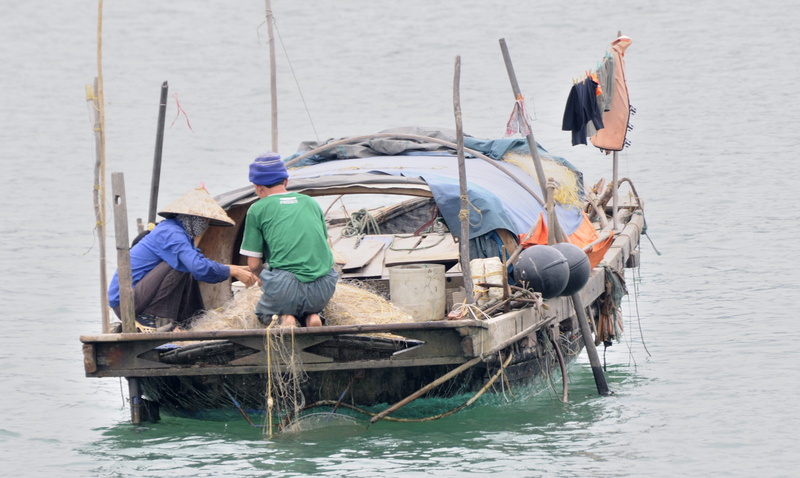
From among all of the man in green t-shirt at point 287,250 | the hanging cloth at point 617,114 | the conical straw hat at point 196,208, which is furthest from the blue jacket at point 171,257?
the hanging cloth at point 617,114

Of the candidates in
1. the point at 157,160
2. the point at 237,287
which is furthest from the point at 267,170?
the point at 237,287

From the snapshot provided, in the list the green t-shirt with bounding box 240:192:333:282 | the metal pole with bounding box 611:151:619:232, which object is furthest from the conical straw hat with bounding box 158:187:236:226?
the metal pole with bounding box 611:151:619:232

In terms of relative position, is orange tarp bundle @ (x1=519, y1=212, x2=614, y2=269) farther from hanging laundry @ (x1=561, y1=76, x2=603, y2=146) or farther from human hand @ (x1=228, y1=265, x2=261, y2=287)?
human hand @ (x1=228, y1=265, x2=261, y2=287)

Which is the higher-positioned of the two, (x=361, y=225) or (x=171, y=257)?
(x=361, y=225)

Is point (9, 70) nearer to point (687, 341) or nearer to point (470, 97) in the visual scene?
point (470, 97)

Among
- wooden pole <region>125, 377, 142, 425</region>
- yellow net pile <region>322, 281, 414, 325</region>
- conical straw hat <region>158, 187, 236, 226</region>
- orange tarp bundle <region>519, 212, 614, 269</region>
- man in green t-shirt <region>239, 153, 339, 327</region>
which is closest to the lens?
man in green t-shirt <region>239, 153, 339, 327</region>

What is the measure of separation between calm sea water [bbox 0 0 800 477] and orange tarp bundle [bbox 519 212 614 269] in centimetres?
127

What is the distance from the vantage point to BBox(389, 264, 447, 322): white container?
9.38m

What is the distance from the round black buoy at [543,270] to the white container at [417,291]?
66 centimetres

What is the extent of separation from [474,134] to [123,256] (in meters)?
17.4

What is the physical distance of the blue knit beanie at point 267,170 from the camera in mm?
8969

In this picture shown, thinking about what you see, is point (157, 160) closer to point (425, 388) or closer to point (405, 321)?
point (405, 321)

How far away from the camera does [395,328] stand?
860cm

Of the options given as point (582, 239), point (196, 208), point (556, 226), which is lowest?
point (582, 239)
